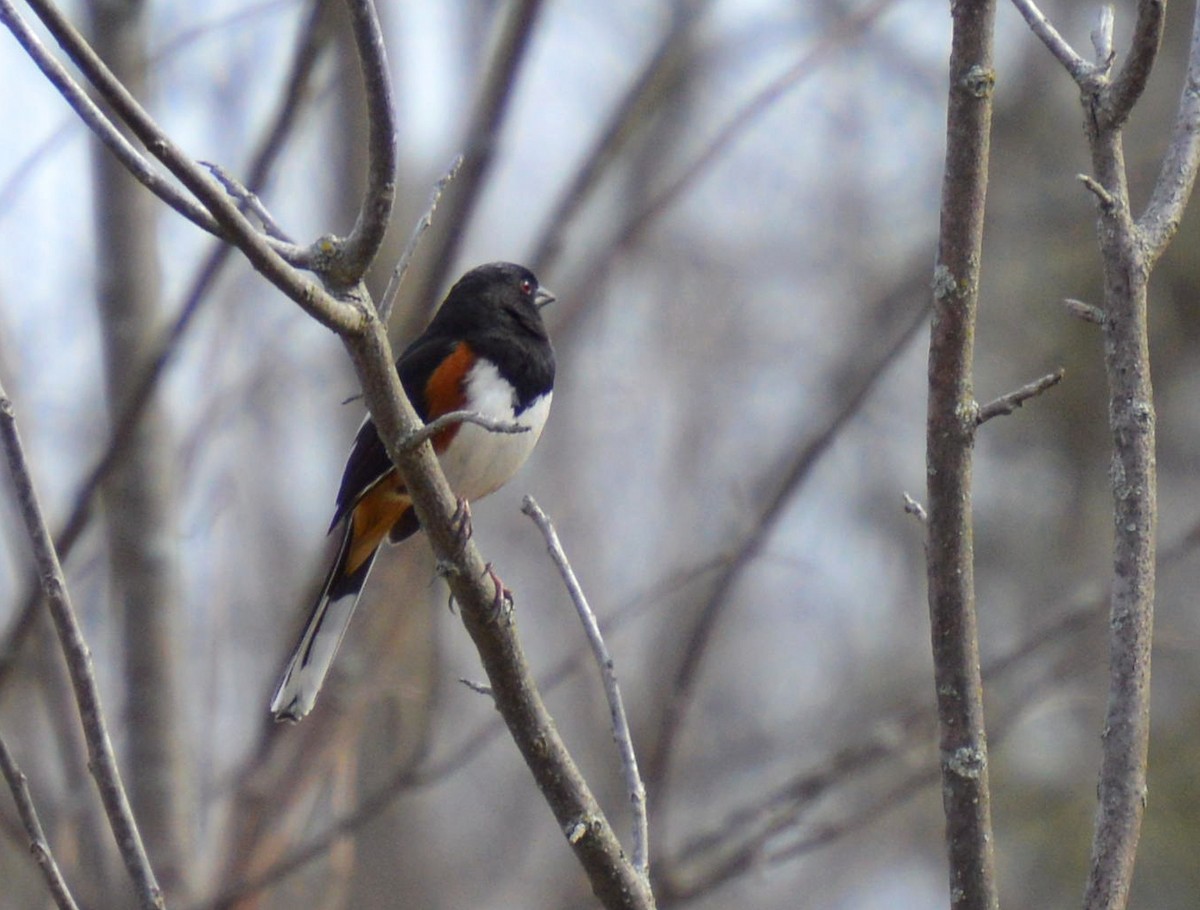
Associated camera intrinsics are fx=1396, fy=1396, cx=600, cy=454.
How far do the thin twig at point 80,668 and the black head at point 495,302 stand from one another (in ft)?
6.54

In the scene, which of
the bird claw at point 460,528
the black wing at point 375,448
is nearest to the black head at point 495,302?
the black wing at point 375,448

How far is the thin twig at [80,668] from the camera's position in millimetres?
1552

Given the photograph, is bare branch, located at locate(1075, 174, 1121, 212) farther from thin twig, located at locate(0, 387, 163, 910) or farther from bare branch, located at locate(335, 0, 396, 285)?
thin twig, located at locate(0, 387, 163, 910)

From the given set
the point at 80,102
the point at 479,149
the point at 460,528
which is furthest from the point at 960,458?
the point at 479,149

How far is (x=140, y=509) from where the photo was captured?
10.5 feet

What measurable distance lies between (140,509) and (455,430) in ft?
2.44

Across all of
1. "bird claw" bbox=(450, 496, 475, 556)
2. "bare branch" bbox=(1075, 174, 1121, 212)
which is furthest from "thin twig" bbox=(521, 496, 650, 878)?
"bare branch" bbox=(1075, 174, 1121, 212)

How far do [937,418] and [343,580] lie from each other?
2052 millimetres

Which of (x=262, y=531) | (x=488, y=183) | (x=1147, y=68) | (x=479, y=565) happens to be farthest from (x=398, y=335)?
(x=262, y=531)

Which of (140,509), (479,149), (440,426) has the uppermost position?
(140,509)

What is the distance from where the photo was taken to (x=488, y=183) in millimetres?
2650

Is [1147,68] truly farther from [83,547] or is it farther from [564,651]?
[564,651]

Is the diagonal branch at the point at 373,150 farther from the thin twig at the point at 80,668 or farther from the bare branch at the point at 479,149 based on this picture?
the bare branch at the point at 479,149

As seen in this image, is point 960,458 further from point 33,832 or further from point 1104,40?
point 33,832
